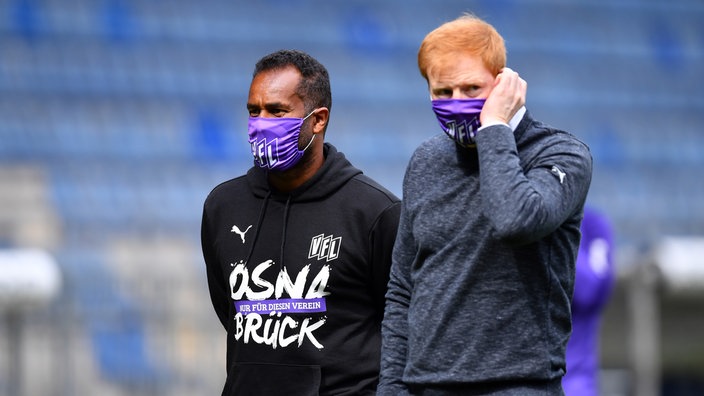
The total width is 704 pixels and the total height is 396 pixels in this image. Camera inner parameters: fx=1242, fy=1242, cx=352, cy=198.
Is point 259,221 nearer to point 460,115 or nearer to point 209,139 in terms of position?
point 460,115

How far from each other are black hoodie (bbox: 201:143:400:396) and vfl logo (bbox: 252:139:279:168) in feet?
0.56

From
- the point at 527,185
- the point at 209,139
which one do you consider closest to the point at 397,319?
the point at 527,185

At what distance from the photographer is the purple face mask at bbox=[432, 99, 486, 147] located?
2320 millimetres

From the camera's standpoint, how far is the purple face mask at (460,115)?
7.61 ft

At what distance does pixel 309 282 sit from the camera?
9.53ft

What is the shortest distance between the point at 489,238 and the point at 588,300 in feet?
7.46

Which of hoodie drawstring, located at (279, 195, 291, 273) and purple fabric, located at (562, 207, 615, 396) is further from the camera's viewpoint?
purple fabric, located at (562, 207, 615, 396)

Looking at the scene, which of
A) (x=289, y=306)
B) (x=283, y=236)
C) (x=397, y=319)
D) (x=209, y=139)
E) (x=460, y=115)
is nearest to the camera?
(x=460, y=115)

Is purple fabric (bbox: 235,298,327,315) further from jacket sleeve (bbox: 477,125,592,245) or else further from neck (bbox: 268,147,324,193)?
jacket sleeve (bbox: 477,125,592,245)

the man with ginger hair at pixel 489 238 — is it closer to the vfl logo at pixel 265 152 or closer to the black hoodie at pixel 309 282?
the black hoodie at pixel 309 282

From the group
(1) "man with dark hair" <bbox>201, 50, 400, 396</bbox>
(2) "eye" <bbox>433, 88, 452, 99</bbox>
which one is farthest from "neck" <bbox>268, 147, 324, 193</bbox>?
(2) "eye" <bbox>433, 88, 452, 99</bbox>

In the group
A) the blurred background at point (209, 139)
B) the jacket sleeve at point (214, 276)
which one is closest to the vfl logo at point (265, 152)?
the jacket sleeve at point (214, 276)

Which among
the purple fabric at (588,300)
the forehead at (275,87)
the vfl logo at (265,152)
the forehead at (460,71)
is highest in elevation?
the forehead at (275,87)

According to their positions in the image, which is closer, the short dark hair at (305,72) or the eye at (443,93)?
the eye at (443,93)
